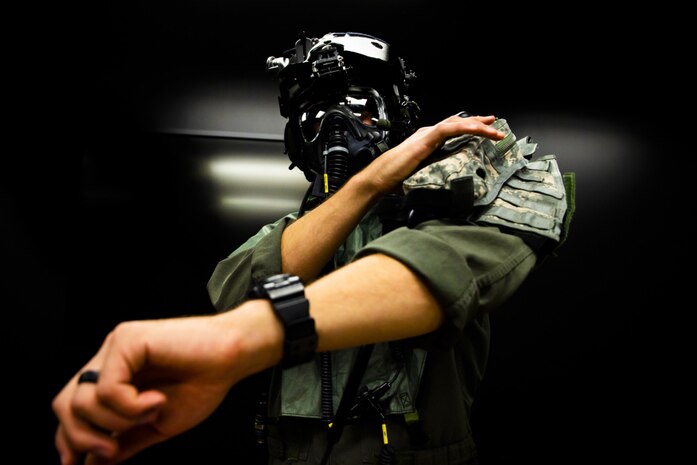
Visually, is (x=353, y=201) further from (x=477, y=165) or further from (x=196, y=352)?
(x=196, y=352)

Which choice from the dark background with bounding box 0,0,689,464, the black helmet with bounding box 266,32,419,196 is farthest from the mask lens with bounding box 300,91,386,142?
the dark background with bounding box 0,0,689,464

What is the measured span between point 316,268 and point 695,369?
1.61m

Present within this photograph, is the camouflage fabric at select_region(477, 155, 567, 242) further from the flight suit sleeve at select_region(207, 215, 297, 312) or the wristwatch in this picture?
the flight suit sleeve at select_region(207, 215, 297, 312)

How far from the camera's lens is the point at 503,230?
0.80 metres

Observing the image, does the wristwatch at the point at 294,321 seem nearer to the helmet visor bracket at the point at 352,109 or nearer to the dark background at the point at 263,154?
the helmet visor bracket at the point at 352,109

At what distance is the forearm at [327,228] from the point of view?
1022mm

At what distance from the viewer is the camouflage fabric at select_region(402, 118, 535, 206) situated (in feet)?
2.75

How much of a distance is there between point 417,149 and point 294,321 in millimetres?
544

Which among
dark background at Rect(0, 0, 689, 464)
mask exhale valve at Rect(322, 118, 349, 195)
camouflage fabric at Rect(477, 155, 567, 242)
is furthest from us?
dark background at Rect(0, 0, 689, 464)

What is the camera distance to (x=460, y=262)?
2.12 ft

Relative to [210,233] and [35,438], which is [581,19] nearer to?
[210,233]

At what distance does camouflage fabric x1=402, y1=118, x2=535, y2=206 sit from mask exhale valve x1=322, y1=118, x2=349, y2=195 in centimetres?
30

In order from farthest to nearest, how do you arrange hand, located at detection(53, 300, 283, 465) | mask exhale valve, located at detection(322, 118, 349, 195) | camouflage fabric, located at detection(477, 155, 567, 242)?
1. mask exhale valve, located at detection(322, 118, 349, 195)
2. camouflage fabric, located at detection(477, 155, 567, 242)
3. hand, located at detection(53, 300, 283, 465)

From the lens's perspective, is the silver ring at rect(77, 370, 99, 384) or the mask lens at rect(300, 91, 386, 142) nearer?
the silver ring at rect(77, 370, 99, 384)
